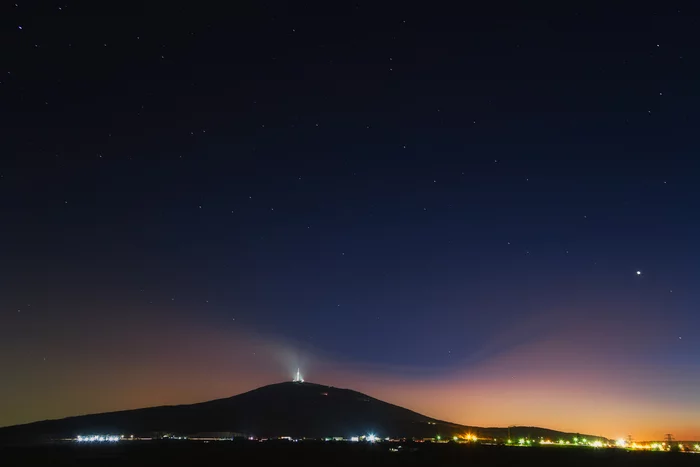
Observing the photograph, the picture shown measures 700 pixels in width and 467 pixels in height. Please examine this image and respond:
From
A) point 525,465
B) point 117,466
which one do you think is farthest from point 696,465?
point 117,466

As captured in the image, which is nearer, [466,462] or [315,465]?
[315,465]

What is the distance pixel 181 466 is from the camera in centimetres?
5247

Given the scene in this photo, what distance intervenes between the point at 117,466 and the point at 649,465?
1817 inches

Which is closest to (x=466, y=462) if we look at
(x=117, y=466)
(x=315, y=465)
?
(x=315, y=465)

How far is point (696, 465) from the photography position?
5912 cm

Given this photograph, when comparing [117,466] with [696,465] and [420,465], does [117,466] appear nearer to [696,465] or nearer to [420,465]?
[420,465]

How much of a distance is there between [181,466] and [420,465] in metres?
19.6

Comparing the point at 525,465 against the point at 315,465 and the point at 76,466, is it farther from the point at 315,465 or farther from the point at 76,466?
the point at 76,466

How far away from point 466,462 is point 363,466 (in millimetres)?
10728

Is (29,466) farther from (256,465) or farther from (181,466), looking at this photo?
(256,465)

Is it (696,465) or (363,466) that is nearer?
(363,466)

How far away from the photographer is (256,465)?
5384cm

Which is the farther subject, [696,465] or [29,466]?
[696,465]

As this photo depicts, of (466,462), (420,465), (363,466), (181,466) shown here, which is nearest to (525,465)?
(466,462)
